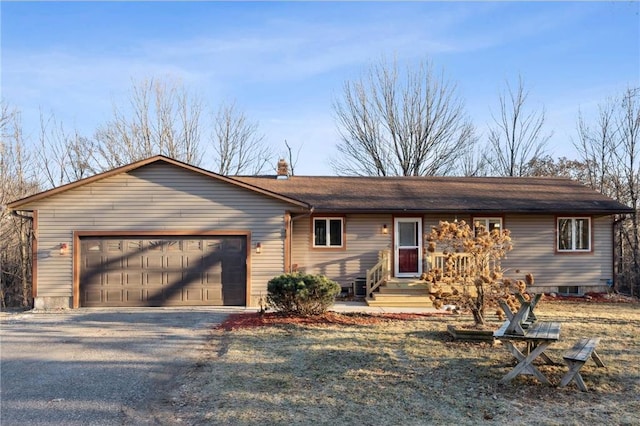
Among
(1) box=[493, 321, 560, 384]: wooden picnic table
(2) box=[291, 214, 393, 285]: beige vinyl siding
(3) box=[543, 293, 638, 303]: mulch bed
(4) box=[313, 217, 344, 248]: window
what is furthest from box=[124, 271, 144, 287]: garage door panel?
(3) box=[543, 293, 638, 303]: mulch bed

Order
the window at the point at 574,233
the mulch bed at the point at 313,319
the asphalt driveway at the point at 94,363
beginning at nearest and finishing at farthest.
Answer: the asphalt driveway at the point at 94,363
the mulch bed at the point at 313,319
the window at the point at 574,233

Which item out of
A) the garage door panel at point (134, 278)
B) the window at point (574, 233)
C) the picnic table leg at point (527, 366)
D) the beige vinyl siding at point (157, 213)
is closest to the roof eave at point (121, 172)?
the beige vinyl siding at point (157, 213)

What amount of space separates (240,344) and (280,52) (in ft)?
34.0

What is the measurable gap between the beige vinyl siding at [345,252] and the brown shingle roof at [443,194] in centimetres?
70

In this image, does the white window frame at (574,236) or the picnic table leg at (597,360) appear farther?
the white window frame at (574,236)

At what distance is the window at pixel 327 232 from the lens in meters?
15.0

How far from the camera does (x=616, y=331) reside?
8969mm

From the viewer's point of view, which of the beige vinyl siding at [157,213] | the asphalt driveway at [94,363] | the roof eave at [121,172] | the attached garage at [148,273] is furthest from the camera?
the attached garage at [148,273]

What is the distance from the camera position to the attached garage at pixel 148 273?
12.6 meters

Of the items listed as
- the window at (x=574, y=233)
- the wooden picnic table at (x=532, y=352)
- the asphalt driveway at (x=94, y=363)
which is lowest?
the asphalt driveway at (x=94, y=363)

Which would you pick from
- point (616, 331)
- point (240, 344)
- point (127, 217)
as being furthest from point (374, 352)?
point (127, 217)

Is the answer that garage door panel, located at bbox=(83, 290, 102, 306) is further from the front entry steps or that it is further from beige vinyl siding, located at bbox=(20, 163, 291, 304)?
the front entry steps

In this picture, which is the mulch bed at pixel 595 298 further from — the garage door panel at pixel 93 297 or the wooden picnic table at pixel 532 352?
the garage door panel at pixel 93 297

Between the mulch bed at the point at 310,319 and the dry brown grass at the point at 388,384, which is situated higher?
the dry brown grass at the point at 388,384
